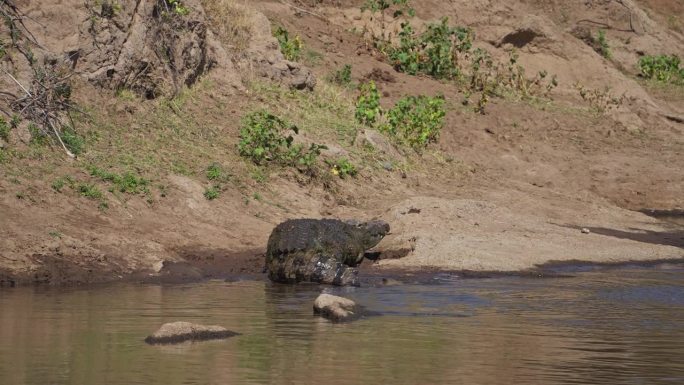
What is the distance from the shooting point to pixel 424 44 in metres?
23.5

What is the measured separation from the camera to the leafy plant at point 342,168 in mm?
16969

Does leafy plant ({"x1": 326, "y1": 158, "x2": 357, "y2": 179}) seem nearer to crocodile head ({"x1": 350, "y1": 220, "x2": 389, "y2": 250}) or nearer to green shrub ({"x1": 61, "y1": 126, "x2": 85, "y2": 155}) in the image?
crocodile head ({"x1": 350, "y1": 220, "x2": 389, "y2": 250})

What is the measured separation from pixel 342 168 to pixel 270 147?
1128 millimetres

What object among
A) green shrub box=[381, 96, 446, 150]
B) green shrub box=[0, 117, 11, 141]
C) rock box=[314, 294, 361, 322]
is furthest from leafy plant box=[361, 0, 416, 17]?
rock box=[314, 294, 361, 322]

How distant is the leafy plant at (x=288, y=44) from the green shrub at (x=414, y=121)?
206cm

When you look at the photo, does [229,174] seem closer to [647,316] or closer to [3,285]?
[3,285]

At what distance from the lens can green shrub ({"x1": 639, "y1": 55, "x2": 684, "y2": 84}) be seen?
2823 cm

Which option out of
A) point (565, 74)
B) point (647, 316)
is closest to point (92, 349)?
point (647, 316)

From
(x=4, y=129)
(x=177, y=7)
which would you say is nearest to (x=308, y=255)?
(x=4, y=129)

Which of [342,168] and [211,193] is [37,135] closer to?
[211,193]

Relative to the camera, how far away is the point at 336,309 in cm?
1021

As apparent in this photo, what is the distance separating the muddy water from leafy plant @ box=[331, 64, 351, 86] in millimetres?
8780

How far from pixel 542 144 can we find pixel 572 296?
10417mm

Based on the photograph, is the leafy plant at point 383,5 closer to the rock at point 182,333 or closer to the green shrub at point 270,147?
the green shrub at point 270,147
